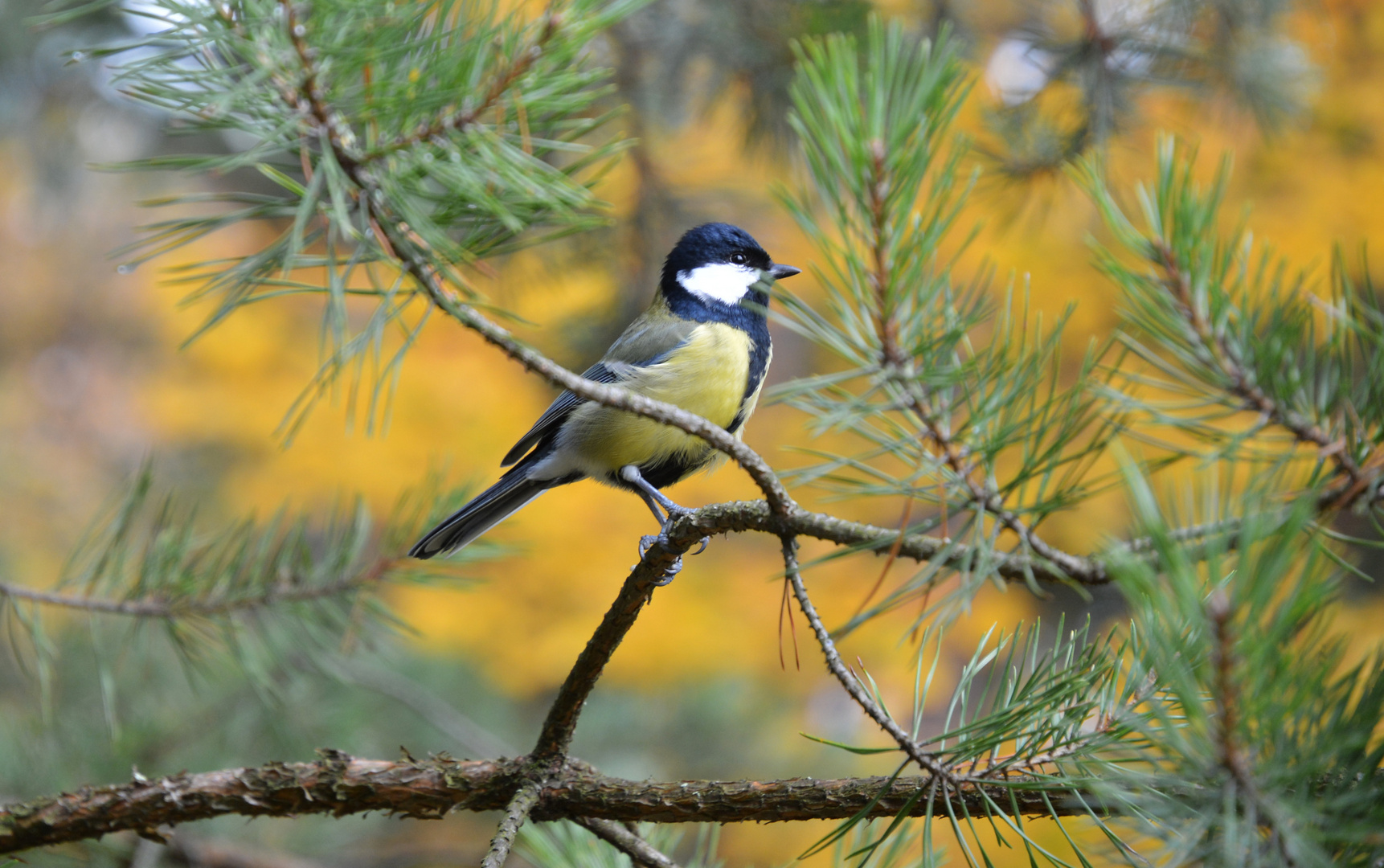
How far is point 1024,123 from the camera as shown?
9.78 feet

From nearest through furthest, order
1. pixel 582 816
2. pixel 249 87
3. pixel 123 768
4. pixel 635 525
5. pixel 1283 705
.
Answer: pixel 1283 705 → pixel 249 87 → pixel 582 816 → pixel 123 768 → pixel 635 525

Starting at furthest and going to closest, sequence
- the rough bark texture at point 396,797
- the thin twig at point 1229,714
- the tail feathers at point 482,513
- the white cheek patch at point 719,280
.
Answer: the white cheek patch at point 719,280 < the tail feathers at point 482,513 < the rough bark texture at point 396,797 < the thin twig at point 1229,714

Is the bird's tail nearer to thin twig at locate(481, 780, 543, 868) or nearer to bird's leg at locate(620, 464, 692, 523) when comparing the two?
bird's leg at locate(620, 464, 692, 523)

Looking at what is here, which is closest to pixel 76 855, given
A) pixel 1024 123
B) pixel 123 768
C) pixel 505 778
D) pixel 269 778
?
pixel 123 768

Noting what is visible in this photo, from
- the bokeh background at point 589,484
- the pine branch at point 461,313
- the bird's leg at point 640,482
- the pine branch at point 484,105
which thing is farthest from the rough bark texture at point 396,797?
the bird's leg at point 640,482

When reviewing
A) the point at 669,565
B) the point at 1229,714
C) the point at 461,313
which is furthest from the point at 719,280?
the point at 1229,714

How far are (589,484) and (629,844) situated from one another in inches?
138

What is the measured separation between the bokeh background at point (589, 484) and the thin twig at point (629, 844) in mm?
775

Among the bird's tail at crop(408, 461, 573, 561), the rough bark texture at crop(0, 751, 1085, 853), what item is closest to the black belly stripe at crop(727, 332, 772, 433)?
the bird's tail at crop(408, 461, 573, 561)

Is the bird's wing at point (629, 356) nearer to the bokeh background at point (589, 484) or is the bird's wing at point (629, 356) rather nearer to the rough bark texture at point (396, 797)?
the bokeh background at point (589, 484)

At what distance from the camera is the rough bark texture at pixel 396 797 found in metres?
1.25

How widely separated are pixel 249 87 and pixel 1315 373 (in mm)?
1142

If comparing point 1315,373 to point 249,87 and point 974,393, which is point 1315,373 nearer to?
point 974,393

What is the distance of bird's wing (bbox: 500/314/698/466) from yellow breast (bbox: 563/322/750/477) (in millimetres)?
55
